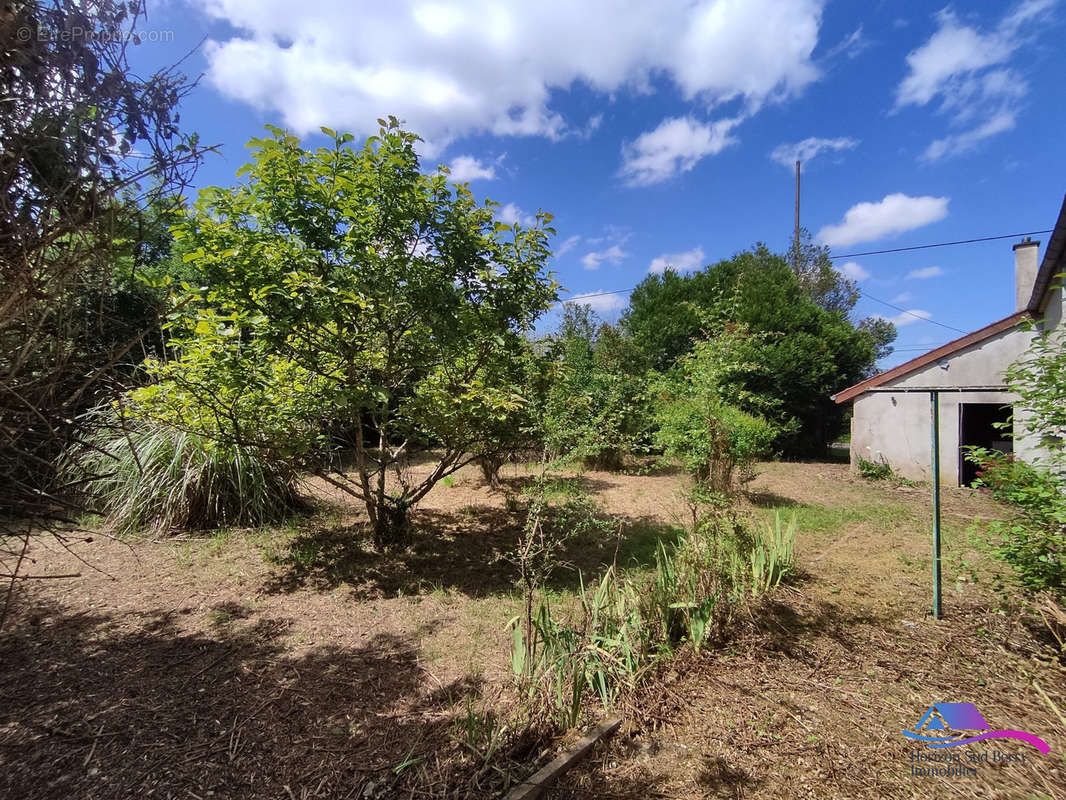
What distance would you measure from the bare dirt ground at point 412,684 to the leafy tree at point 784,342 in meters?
10.8

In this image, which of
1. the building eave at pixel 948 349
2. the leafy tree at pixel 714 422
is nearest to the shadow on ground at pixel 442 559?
the leafy tree at pixel 714 422

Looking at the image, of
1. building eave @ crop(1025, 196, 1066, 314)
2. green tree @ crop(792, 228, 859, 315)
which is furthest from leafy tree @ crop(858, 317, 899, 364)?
building eave @ crop(1025, 196, 1066, 314)

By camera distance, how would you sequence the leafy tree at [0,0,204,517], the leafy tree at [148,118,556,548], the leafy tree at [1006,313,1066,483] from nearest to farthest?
1. the leafy tree at [0,0,204,517]
2. the leafy tree at [1006,313,1066,483]
3. the leafy tree at [148,118,556,548]

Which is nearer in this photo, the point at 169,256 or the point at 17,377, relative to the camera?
the point at 17,377

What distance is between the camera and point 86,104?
159cm

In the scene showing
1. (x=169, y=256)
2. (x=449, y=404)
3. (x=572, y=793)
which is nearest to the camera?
(x=572, y=793)

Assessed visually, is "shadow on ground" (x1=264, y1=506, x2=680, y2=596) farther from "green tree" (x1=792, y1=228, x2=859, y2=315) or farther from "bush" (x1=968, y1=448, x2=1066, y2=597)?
"green tree" (x1=792, y1=228, x2=859, y2=315)

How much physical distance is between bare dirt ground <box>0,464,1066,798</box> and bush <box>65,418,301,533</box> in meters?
0.49

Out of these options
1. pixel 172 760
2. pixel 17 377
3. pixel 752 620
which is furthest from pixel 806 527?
pixel 17 377

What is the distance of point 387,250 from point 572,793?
3616mm

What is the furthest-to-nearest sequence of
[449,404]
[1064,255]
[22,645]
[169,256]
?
[169,256] < [1064,255] < [449,404] < [22,645]

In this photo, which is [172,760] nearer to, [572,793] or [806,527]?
[572,793]

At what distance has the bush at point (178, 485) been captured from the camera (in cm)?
513

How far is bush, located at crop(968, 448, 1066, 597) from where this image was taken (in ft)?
9.12
